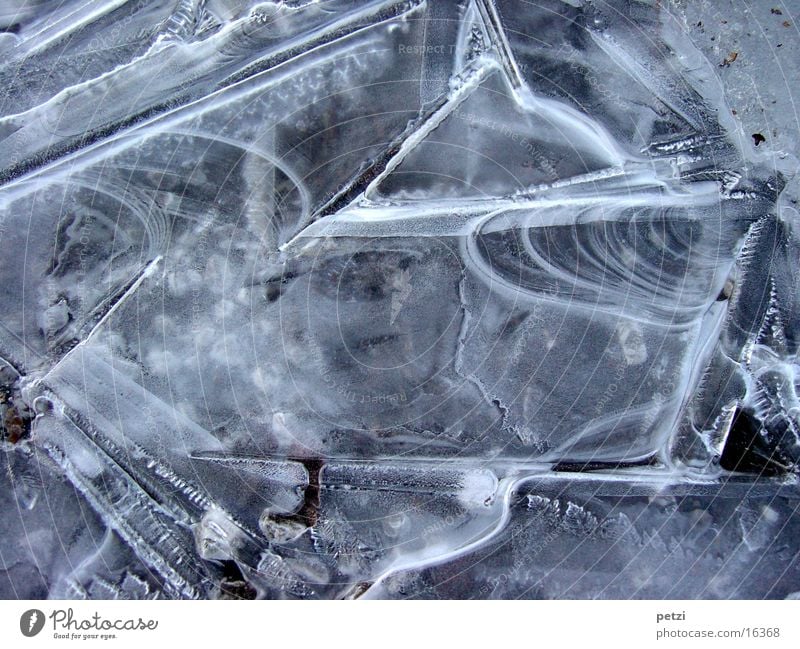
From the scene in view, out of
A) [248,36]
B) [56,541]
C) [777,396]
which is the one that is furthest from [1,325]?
[777,396]
